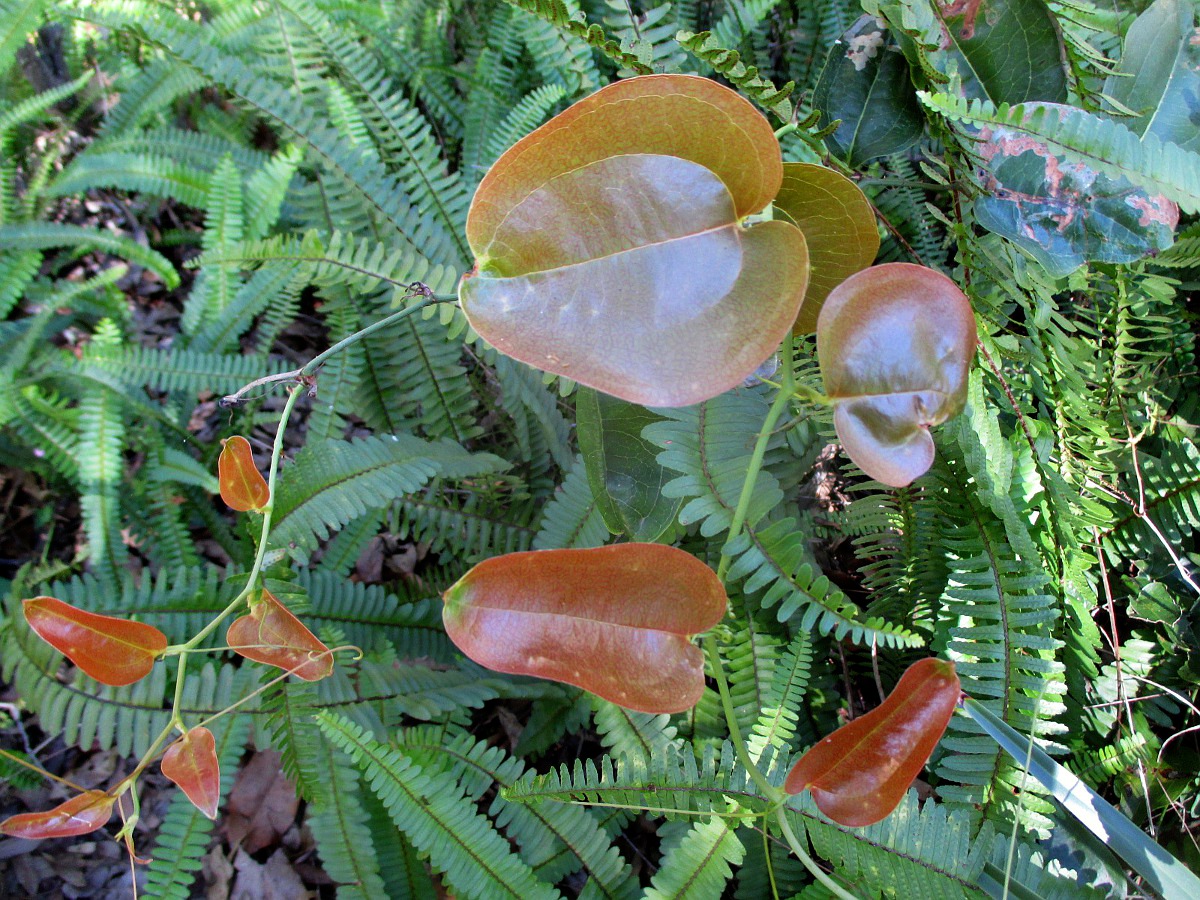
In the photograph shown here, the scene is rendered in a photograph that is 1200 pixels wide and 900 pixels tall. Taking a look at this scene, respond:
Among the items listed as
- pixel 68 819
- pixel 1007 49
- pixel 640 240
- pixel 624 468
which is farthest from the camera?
pixel 624 468

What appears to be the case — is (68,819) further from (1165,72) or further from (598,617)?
(1165,72)

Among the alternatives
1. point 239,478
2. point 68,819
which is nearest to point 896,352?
point 239,478

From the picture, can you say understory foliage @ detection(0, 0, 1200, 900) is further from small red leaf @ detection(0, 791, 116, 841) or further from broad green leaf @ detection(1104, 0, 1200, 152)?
small red leaf @ detection(0, 791, 116, 841)

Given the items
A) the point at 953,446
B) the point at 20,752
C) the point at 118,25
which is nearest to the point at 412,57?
the point at 118,25

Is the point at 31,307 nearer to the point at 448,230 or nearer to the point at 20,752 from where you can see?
the point at 20,752

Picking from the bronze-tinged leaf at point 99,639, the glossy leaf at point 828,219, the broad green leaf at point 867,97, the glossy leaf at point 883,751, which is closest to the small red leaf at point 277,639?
the bronze-tinged leaf at point 99,639
